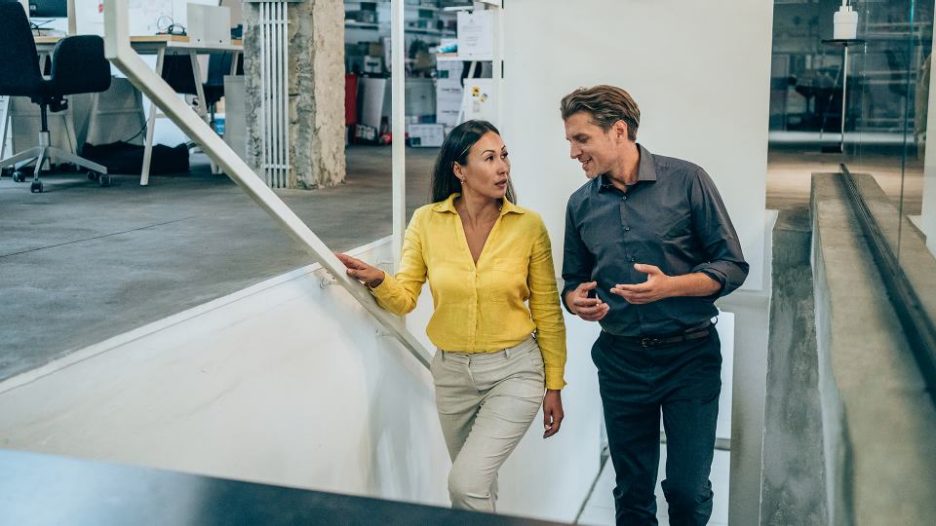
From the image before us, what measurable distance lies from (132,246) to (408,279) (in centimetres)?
156

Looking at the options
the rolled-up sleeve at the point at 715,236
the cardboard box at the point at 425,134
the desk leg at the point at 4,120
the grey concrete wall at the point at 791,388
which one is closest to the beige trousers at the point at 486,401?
the rolled-up sleeve at the point at 715,236

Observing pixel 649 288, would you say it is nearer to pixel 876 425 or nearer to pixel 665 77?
pixel 876 425

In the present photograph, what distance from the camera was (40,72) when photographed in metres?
6.56

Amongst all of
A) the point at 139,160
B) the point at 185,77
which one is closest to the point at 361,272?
the point at 139,160

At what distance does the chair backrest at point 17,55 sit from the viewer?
631 cm

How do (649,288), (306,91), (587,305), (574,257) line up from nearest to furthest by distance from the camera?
(649,288) → (587,305) → (574,257) → (306,91)

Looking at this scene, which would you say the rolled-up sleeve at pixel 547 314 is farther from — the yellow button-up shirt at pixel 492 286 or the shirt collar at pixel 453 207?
the shirt collar at pixel 453 207

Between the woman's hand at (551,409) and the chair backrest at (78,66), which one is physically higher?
the chair backrest at (78,66)

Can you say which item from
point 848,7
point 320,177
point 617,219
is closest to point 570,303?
point 617,219

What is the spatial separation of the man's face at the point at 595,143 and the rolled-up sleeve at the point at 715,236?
0.26 meters

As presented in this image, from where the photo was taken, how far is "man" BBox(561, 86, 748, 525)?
2.98 meters

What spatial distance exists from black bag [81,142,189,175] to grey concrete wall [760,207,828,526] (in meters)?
4.58

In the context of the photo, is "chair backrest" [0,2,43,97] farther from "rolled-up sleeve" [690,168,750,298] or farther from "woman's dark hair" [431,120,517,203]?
"rolled-up sleeve" [690,168,750,298]

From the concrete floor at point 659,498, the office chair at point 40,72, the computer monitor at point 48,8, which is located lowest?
the concrete floor at point 659,498
